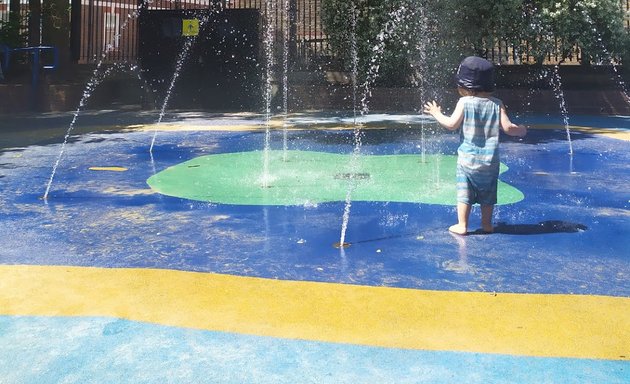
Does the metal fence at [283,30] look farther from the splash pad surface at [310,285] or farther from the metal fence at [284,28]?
the splash pad surface at [310,285]

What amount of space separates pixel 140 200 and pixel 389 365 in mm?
3658

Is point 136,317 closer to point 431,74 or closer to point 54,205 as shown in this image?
point 54,205

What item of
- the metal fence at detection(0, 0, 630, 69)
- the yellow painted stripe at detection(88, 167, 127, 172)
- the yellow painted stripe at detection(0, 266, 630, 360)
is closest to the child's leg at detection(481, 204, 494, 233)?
the yellow painted stripe at detection(0, 266, 630, 360)

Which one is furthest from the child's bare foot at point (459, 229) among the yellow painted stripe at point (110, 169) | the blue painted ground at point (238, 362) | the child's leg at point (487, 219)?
the yellow painted stripe at point (110, 169)

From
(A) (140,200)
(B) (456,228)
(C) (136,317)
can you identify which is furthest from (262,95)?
(C) (136,317)

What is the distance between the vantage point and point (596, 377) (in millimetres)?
2398

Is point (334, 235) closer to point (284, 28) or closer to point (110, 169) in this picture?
point (110, 169)

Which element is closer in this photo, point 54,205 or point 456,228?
point 456,228

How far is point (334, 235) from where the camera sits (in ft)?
14.7

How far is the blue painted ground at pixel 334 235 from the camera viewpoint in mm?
3645

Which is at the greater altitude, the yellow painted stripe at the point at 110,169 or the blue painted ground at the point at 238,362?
the yellow painted stripe at the point at 110,169

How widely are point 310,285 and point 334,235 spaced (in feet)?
3.59

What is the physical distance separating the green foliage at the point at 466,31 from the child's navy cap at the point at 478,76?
11.4 metres

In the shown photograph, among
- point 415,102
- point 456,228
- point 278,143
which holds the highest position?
point 415,102
